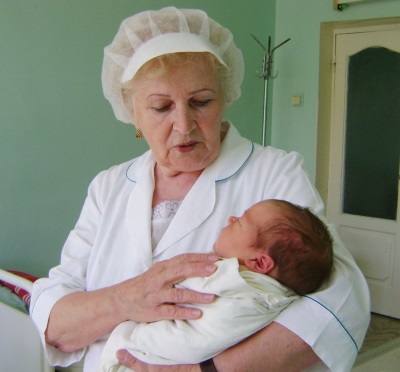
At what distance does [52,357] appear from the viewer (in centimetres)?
110

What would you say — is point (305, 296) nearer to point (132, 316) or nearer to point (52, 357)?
point (132, 316)

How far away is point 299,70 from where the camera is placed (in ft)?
13.3

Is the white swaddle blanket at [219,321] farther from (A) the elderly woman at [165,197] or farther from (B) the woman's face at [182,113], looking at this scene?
(B) the woman's face at [182,113]

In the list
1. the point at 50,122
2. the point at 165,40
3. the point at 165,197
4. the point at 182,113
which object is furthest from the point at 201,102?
the point at 50,122

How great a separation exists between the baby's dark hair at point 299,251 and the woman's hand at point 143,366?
246 millimetres

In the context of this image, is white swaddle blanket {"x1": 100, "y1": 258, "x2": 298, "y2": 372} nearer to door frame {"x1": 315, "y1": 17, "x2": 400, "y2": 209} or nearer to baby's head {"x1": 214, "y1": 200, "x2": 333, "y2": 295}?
baby's head {"x1": 214, "y1": 200, "x2": 333, "y2": 295}

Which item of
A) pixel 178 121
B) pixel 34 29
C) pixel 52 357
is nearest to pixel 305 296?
pixel 178 121

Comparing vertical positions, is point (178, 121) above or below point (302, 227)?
above

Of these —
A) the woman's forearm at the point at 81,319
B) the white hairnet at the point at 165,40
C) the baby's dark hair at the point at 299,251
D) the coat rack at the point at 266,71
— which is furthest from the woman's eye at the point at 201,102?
the coat rack at the point at 266,71

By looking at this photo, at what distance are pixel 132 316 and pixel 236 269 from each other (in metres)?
0.26

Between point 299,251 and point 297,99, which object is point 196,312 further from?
point 297,99

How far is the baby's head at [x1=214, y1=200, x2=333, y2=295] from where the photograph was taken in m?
0.88

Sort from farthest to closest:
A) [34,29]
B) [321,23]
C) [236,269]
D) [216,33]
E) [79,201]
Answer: [321,23], [79,201], [34,29], [216,33], [236,269]

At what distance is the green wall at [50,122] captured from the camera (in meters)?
2.51
